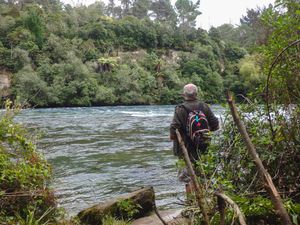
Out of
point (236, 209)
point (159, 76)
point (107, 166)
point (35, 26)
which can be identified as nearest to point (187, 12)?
point (159, 76)

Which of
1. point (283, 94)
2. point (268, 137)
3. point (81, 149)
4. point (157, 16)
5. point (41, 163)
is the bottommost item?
point (81, 149)

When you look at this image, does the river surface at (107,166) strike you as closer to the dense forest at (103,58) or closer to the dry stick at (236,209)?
the dry stick at (236,209)

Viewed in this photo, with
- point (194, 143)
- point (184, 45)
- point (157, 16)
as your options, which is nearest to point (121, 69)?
point (184, 45)

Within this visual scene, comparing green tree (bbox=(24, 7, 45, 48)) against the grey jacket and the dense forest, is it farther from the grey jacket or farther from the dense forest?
the grey jacket

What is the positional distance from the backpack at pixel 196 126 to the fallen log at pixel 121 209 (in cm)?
107

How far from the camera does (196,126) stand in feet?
15.9

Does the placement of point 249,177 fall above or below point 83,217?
above

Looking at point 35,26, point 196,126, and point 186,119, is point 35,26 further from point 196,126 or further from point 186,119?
point 196,126

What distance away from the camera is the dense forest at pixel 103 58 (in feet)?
138

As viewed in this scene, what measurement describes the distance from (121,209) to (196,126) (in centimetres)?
156

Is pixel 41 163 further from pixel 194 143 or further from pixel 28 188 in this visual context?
pixel 194 143

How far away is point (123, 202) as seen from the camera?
15.5 ft

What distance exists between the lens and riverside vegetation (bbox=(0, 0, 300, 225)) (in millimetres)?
3047

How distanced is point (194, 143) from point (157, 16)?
77.9 m
